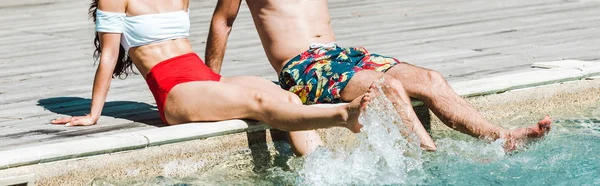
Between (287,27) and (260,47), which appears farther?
(260,47)

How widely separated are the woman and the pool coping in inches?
3.7

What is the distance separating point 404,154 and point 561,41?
10.5ft

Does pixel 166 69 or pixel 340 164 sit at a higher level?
pixel 166 69

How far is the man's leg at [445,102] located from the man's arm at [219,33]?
3.55 feet

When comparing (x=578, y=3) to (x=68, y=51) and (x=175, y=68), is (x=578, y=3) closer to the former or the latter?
(x=68, y=51)

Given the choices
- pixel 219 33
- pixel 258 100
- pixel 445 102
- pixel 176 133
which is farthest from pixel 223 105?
pixel 445 102

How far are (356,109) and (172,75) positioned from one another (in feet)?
3.82

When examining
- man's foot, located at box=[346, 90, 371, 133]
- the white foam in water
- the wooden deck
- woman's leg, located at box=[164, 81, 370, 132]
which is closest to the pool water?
the white foam in water

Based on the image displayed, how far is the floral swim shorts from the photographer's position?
529 cm

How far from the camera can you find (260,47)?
820cm

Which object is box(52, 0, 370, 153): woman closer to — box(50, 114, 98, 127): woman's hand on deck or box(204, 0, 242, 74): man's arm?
box(50, 114, 98, 127): woman's hand on deck

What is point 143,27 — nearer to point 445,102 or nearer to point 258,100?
point 258,100

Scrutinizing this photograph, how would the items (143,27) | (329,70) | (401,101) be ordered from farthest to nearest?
(329,70) < (143,27) < (401,101)

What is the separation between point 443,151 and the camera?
16.8 ft
